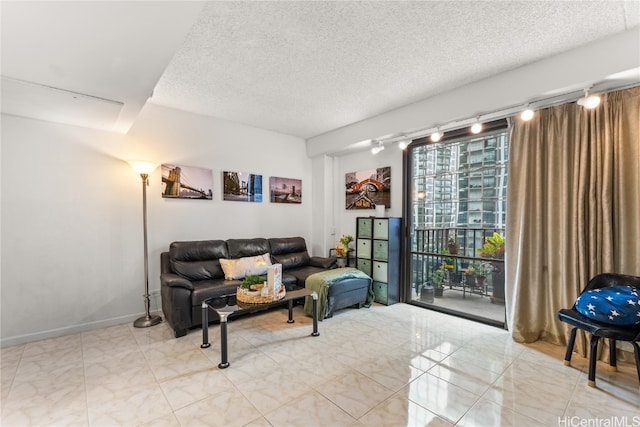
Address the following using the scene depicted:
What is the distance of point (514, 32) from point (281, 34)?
6.02 feet

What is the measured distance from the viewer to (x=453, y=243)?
12.3 ft

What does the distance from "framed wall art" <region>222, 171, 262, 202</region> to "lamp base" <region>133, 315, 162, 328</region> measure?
1.87 m

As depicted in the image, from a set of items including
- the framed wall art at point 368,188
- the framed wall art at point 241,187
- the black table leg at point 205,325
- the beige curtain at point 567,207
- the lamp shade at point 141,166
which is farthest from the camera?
the framed wall art at point 368,188

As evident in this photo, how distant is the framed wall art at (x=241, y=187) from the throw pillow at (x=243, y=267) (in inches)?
42.3

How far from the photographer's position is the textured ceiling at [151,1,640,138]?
6.13 ft

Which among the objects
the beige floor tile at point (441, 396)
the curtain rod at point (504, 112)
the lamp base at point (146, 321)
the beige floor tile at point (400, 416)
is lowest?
the beige floor tile at point (441, 396)

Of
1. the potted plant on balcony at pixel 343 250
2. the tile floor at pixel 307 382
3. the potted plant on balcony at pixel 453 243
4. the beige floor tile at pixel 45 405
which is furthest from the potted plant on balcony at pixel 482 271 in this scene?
the beige floor tile at pixel 45 405

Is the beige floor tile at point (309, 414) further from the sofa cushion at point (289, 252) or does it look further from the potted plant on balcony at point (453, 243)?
the potted plant on balcony at point (453, 243)

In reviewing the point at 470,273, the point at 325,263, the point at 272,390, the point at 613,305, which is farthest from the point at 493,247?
the point at 272,390

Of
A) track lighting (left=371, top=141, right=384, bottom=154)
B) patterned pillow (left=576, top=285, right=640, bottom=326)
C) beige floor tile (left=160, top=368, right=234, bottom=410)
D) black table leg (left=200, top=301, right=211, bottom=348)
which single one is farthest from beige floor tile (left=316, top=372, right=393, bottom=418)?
track lighting (left=371, top=141, right=384, bottom=154)

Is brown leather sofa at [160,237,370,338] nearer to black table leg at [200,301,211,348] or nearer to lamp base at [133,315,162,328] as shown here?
lamp base at [133,315,162,328]

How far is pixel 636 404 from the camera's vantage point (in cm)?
189

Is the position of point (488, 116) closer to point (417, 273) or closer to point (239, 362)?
point (417, 273)

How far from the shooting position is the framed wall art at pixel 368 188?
14.4 ft
